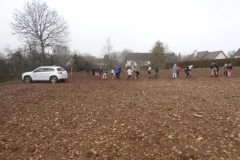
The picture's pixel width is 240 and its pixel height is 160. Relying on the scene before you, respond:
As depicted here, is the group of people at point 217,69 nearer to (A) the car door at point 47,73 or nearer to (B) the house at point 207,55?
(A) the car door at point 47,73

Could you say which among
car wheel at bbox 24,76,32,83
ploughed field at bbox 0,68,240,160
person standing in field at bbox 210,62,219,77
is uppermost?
person standing in field at bbox 210,62,219,77

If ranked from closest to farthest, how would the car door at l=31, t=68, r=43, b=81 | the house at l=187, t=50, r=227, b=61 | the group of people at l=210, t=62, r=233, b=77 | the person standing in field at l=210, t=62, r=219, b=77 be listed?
the car door at l=31, t=68, r=43, b=81 < the group of people at l=210, t=62, r=233, b=77 < the person standing in field at l=210, t=62, r=219, b=77 < the house at l=187, t=50, r=227, b=61

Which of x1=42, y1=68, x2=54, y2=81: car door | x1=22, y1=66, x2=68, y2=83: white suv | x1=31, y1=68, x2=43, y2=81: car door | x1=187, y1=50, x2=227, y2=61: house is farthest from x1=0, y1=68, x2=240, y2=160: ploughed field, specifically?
x1=187, y1=50, x2=227, y2=61: house

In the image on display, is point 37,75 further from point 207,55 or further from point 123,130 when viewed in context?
point 207,55

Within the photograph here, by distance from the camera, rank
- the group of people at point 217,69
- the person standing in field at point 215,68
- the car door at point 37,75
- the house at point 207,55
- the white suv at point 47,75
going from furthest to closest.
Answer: the house at point 207,55 < the person standing in field at point 215,68 < the group of people at point 217,69 < the car door at point 37,75 < the white suv at point 47,75

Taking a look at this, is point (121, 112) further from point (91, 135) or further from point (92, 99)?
point (92, 99)

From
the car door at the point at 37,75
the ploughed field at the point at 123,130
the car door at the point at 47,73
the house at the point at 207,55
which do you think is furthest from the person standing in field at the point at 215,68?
the house at the point at 207,55

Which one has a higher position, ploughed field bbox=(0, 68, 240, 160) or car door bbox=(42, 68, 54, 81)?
car door bbox=(42, 68, 54, 81)

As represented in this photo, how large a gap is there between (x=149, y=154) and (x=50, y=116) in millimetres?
3980

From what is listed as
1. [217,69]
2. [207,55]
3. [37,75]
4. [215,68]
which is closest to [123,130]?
[37,75]

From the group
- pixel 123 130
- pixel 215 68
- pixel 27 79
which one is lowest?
pixel 123 130

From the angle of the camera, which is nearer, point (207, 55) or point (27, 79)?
point (27, 79)

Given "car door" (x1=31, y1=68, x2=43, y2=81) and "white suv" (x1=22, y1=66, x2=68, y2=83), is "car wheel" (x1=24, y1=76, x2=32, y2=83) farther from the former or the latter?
"car door" (x1=31, y1=68, x2=43, y2=81)

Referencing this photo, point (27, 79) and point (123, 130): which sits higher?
point (27, 79)
